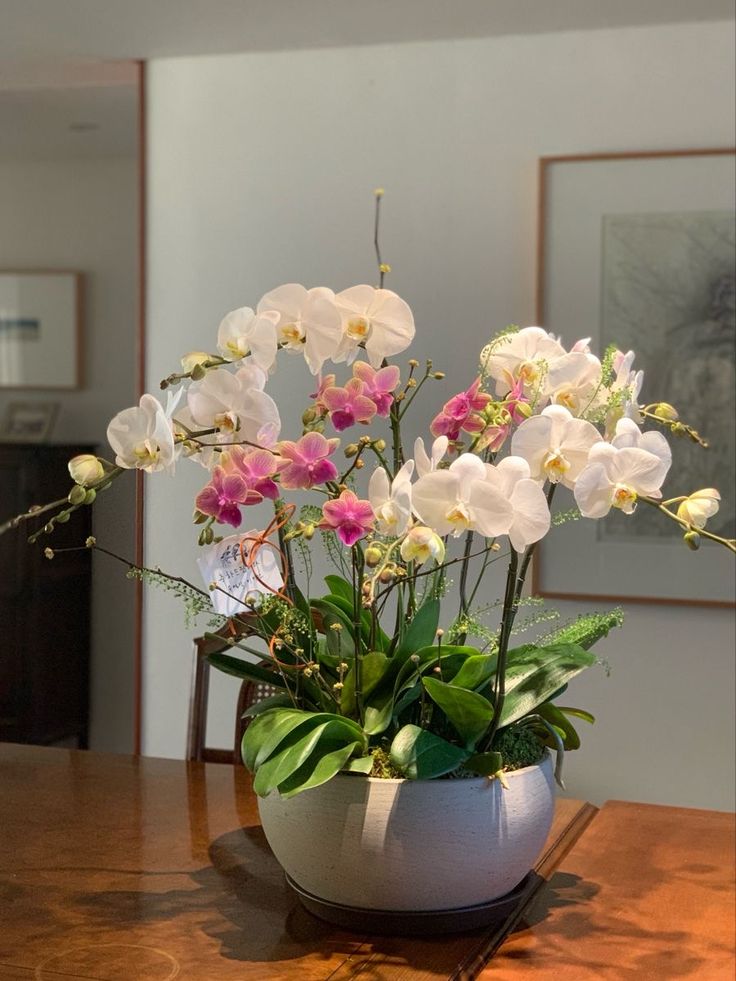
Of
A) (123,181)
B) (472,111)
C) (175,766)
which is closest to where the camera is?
(175,766)

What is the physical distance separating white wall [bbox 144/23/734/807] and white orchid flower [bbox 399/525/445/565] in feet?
7.74

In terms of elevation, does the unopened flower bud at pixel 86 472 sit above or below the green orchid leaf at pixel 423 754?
above

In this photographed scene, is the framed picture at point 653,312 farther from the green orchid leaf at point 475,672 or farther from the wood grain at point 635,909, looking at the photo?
the green orchid leaf at point 475,672

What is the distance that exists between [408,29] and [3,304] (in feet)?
8.06

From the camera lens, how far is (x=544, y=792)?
1.31 m

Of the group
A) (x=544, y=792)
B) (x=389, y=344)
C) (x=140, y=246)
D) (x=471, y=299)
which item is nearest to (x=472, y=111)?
(x=471, y=299)

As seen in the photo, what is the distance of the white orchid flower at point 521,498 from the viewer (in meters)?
1.15

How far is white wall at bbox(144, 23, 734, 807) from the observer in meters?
3.33

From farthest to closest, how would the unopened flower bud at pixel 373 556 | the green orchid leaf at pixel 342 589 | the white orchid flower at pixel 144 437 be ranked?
the green orchid leaf at pixel 342 589 → the white orchid flower at pixel 144 437 → the unopened flower bud at pixel 373 556

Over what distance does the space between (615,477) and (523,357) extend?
0.58ft

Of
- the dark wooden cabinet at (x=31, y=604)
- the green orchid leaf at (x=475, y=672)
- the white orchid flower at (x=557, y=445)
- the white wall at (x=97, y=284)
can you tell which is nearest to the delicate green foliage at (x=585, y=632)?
the green orchid leaf at (x=475, y=672)

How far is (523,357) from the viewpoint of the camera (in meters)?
1.29

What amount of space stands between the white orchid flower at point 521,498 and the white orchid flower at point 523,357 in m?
0.15

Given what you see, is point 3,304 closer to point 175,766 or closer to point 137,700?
point 137,700
